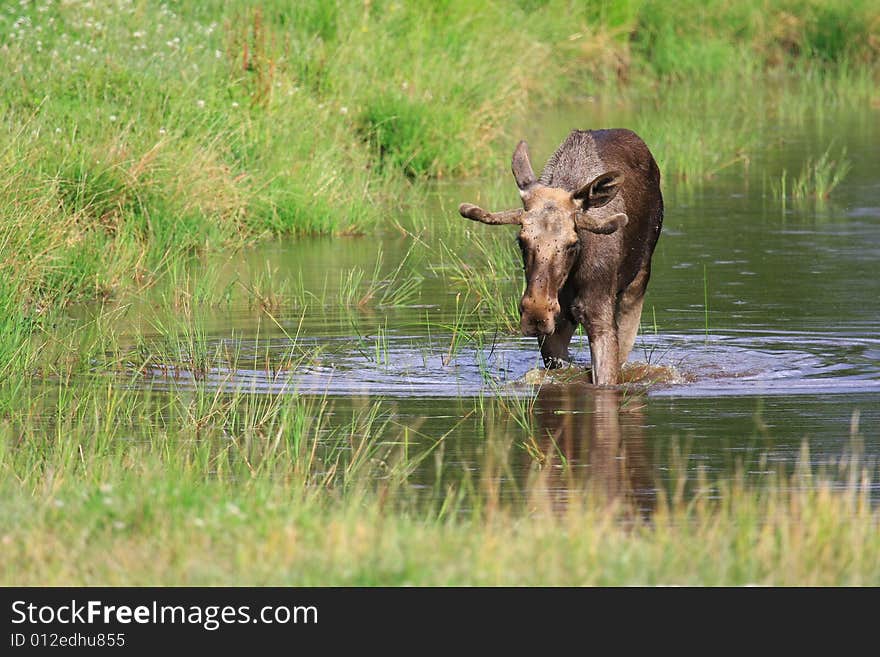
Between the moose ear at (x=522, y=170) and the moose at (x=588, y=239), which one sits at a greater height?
the moose ear at (x=522, y=170)

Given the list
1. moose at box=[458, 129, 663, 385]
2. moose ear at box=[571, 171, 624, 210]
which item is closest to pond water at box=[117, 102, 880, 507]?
moose at box=[458, 129, 663, 385]

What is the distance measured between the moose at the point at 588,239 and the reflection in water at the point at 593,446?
39cm

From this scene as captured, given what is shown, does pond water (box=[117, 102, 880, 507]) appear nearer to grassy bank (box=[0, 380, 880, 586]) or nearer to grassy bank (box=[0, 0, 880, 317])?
grassy bank (box=[0, 380, 880, 586])

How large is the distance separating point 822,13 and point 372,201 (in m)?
17.6

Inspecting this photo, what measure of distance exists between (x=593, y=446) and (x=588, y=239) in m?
1.82

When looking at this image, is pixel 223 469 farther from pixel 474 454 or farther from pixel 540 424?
pixel 540 424

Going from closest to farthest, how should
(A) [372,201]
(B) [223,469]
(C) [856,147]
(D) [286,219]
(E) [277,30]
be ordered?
(B) [223,469]
(D) [286,219]
(A) [372,201]
(E) [277,30]
(C) [856,147]

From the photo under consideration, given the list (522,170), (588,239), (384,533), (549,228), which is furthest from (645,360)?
(384,533)

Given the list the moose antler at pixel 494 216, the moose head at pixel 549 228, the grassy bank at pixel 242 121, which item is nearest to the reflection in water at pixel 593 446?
the moose head at pixel 549 228

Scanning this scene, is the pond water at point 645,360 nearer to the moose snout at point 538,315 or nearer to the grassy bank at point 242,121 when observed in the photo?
the moose snout at point 538,315

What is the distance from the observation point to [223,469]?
26.5 ft

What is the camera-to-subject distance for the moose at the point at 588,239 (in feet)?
31.4

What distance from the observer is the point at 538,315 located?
9414 mm
